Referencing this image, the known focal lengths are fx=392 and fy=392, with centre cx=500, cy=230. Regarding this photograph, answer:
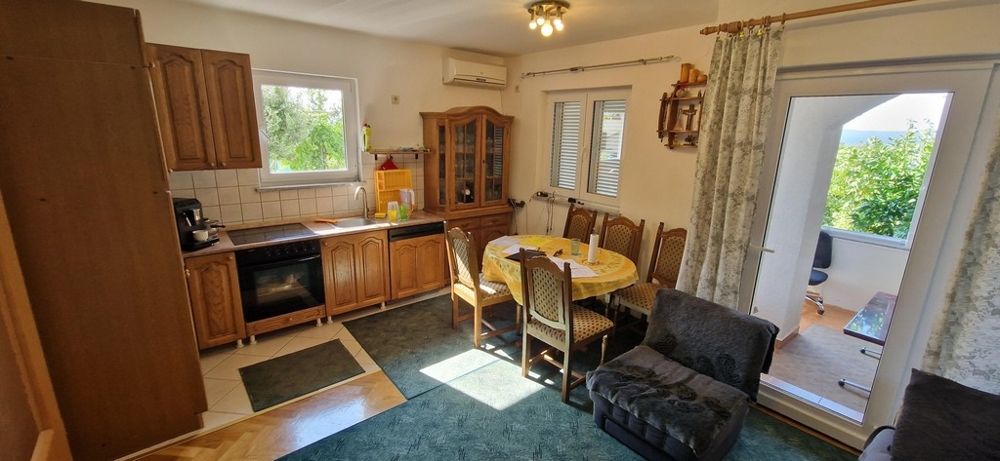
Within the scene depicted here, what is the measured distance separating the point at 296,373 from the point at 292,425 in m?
0.52

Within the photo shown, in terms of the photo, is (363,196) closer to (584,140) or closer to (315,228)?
(315,228)

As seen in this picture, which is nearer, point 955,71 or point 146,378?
point 955,71

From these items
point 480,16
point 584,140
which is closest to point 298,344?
point 480,16

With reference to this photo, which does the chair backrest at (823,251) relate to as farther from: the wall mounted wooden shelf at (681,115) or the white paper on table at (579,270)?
the white paper on table at (579,270)

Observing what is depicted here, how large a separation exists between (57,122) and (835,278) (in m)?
4.20

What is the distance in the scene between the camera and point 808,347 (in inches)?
107

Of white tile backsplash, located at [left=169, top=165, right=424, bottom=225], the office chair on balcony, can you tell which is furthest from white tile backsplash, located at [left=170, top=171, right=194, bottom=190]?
the office chair on balcony

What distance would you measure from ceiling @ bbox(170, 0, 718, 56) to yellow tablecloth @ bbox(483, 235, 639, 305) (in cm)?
169

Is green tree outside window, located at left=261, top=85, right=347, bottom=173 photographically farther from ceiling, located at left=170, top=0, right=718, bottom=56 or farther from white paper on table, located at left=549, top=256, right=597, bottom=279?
white paper on table, located at left=549, top=256, right=597, bottom=279

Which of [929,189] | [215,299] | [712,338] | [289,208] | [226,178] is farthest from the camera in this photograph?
[289,208]

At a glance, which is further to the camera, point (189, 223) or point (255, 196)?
point (255, 196)

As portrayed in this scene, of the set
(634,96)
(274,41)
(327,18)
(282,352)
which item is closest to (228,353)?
(282,352)

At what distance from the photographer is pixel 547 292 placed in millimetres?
2340

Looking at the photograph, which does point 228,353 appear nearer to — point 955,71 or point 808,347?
point 808,347
